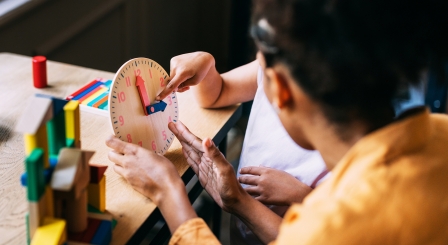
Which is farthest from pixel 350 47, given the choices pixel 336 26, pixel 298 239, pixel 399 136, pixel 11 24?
pixel 11 24

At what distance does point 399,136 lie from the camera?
0.69m

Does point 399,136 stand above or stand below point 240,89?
above

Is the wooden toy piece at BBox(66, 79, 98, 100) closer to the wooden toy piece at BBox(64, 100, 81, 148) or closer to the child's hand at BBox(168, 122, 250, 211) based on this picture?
the child's hand at BBox(168, 122, 250, 211)

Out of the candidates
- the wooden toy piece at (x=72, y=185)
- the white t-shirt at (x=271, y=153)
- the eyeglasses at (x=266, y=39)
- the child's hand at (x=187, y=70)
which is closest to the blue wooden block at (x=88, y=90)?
the child's hand at (x=187, y=70)

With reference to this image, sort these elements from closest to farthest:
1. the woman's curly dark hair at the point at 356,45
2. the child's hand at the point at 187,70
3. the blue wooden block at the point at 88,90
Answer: the woman's curly dark hair at the point at 356,45, the child's hand at the point at 187,70, the blue wooden block at the point at 88,90

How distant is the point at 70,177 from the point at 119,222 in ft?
0.65

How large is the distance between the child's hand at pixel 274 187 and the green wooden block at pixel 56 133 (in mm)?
472

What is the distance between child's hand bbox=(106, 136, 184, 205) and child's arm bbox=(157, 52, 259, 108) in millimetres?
161

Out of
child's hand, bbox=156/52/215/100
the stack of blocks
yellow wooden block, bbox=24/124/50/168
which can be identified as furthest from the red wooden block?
child's hand, bbox=156/52/215/100

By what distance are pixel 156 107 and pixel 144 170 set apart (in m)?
0.18

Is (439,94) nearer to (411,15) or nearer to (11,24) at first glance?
(411,15)

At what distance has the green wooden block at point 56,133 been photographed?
78 cm

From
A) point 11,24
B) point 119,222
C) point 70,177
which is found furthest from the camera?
point 11,24

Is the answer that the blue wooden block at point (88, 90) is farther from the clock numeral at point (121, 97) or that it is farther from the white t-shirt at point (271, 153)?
the white t-shirt at point (271, 153)
